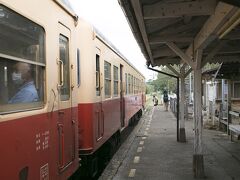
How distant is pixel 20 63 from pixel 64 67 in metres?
1.64

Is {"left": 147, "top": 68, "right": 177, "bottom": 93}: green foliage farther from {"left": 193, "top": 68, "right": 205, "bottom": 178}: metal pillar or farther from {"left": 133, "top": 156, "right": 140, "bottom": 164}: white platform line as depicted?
{"left": 193, "top": 68, "right": 205, "bottom": 178}: metal pillar

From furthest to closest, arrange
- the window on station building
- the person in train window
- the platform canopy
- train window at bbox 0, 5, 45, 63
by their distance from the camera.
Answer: the window on station building → the platform canopy → the person in train window → train window at bbox 0, 5, 45, 63

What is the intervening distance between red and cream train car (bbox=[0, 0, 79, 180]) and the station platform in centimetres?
367

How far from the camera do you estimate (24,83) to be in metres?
3.97

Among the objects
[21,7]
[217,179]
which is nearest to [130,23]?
[21,7]

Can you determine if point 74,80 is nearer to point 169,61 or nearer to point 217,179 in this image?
point 217,179

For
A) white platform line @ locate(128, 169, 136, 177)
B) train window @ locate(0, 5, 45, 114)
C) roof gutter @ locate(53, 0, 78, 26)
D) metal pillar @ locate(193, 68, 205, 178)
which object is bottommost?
white platform line @ locate(128, 169, 136, 177)

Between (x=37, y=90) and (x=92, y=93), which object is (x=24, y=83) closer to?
(x=37, y=90)

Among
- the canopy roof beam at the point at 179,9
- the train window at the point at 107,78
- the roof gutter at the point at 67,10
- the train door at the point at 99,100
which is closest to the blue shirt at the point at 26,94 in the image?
the roof gutter at the point at 67,10

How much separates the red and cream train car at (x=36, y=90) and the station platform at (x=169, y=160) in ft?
12.1

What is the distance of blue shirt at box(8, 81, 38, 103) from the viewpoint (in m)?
3.76

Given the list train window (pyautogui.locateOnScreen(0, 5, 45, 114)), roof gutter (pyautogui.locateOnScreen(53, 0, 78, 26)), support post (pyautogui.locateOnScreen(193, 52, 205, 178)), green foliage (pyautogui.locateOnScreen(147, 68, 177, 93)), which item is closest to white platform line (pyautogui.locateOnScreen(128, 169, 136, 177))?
support post (pyautogui.locateOnScreen(193, 52, 205, 178))

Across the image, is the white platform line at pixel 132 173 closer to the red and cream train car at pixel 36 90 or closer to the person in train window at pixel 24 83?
the red and cream train car at pixel 36 90

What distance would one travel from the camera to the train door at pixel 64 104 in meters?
5.06
